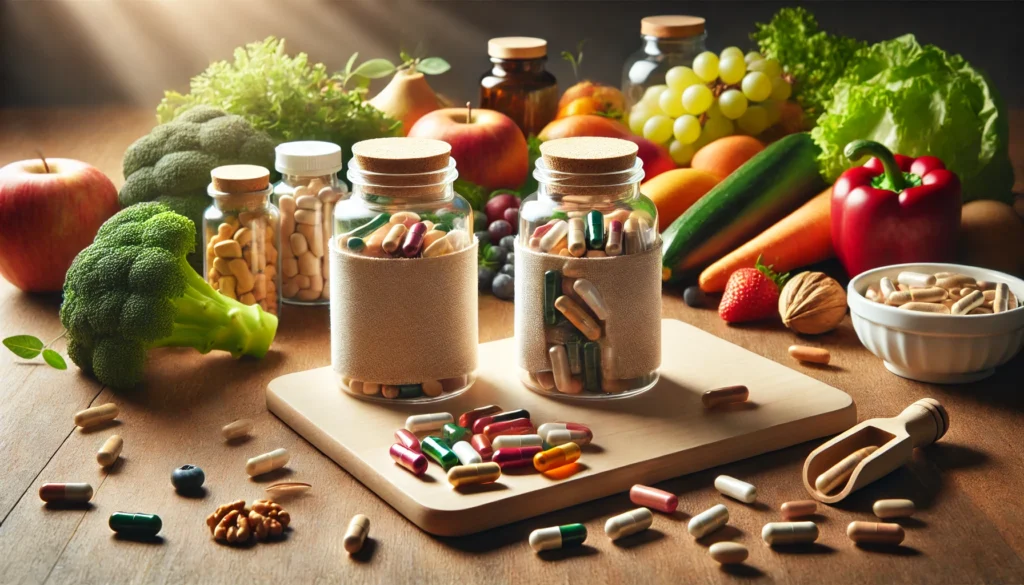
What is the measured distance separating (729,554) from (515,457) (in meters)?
0.25

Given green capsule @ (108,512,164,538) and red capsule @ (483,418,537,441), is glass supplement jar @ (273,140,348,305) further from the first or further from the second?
green capsule @ (108,512,164,538)

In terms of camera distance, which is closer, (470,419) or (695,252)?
(470,419)

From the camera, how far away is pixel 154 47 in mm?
2910

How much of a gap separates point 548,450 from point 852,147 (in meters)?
0.82

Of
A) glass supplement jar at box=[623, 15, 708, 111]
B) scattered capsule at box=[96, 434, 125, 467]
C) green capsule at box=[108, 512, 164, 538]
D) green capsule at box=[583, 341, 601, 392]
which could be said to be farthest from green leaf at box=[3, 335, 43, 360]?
glass supplement jar at box=[623, 15, 708, 111]

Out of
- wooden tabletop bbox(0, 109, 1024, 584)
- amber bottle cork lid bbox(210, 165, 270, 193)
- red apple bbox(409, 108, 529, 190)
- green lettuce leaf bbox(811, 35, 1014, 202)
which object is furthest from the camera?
red apple bbox(409, 108, 529, 190)

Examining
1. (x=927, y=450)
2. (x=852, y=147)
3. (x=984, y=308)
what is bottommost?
(x=927, y=450)

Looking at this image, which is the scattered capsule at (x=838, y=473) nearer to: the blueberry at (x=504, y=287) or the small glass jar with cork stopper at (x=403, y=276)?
the small glass jar with cork stopper at (x=403, y=276)

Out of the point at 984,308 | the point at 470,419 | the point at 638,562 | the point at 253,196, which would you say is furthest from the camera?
the point at 253,196

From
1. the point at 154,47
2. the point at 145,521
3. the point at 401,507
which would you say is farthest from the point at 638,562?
the point at 154,47

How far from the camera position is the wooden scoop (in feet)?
3.82

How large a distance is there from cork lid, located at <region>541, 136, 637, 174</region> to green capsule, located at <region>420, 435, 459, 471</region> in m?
0.34

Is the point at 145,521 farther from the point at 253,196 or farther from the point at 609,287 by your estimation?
the point at 253,196

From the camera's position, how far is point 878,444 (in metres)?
1.24
